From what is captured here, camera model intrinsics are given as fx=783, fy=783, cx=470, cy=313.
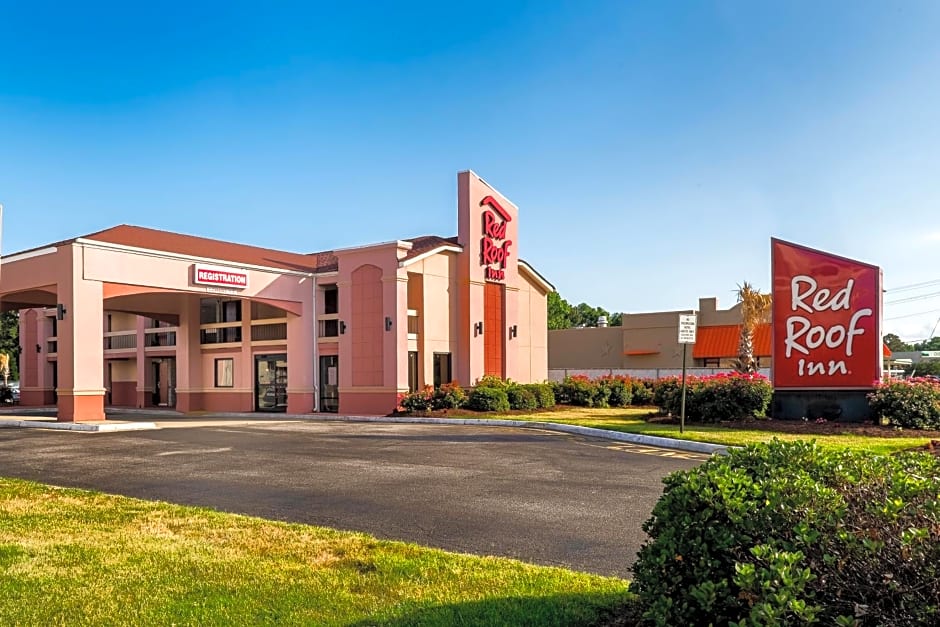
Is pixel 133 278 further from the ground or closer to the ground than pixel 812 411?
further from the ground

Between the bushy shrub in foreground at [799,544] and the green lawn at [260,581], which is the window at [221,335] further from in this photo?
the bushy shrub in foreground at [799,544]

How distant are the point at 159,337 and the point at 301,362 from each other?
1020 cm

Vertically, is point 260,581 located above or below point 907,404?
below

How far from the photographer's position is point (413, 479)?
12.1 m

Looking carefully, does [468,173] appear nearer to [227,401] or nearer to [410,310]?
[410,310]

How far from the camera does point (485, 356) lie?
32.0m

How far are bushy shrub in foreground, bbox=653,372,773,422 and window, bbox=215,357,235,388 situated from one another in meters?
19.8

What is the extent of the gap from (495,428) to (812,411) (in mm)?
8608

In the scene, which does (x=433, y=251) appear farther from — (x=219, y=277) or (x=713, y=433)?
(x=713, y=433)

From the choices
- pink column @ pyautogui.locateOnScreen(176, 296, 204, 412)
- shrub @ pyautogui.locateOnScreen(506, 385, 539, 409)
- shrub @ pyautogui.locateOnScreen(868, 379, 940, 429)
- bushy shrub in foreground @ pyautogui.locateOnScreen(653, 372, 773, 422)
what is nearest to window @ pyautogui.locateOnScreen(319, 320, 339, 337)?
pink column @ pyautogui.locateOnScreen(176, 296, 204, 412)

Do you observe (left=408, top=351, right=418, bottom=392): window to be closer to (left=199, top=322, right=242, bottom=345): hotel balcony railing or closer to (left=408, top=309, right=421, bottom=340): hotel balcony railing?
(left=408, top=309, right=421, bottom=340): hotel balcony railing

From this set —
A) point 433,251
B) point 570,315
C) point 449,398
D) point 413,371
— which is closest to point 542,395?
point 449,398

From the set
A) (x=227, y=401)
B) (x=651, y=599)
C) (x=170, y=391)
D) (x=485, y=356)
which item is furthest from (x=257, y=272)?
(x=651, y=599)

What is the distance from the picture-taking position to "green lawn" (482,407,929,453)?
16.2m
